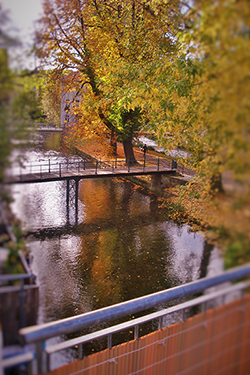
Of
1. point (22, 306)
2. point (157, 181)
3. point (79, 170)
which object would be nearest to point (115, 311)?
point (22, 306)

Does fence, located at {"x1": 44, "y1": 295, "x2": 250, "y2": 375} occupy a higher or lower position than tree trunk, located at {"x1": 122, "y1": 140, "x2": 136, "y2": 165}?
lower

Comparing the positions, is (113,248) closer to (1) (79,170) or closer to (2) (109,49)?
(1) (79,170)

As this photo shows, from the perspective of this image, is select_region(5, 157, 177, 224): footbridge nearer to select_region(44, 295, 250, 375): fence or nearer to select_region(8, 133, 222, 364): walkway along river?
select_region(8, 133, 222, 364): walkway along river

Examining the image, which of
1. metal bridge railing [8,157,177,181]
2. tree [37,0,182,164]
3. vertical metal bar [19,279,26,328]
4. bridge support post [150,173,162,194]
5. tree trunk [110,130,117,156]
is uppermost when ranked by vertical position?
tree [37,0,182,164]

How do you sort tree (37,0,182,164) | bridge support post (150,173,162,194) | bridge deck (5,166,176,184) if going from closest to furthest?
1. bridge deck (5,166,176,184)
2. tree (37,0,182,164)
3. bridge support post (150,173,162,194)

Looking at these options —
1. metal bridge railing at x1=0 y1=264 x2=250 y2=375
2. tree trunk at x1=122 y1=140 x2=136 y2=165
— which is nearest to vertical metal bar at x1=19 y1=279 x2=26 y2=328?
metal bridge railing at x1=0 y1=264 x2=250 y2=375

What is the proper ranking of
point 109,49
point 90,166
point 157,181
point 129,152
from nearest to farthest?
point 109,49 → point 90,166 → point 129,152 → point 157,181

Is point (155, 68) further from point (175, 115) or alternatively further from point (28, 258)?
point (28, 258)

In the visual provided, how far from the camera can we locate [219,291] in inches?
36.9

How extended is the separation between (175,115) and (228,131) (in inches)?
71.0

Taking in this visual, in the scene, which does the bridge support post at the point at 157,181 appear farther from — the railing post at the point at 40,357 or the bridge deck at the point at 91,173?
the railing post at the point at 40,357

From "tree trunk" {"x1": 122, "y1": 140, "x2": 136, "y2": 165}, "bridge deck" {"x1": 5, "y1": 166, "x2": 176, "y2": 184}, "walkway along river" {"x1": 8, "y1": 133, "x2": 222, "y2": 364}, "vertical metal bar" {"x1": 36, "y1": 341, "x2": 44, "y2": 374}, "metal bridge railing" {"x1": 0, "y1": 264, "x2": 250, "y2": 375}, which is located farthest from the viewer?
"tree trunk" {"x1": 122, "y1": 140, "x2": 136, "y2": 165}

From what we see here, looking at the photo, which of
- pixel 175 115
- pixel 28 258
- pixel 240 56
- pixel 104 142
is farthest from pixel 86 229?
pixel 240 56

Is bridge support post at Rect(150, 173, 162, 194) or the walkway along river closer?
the walkway along river
